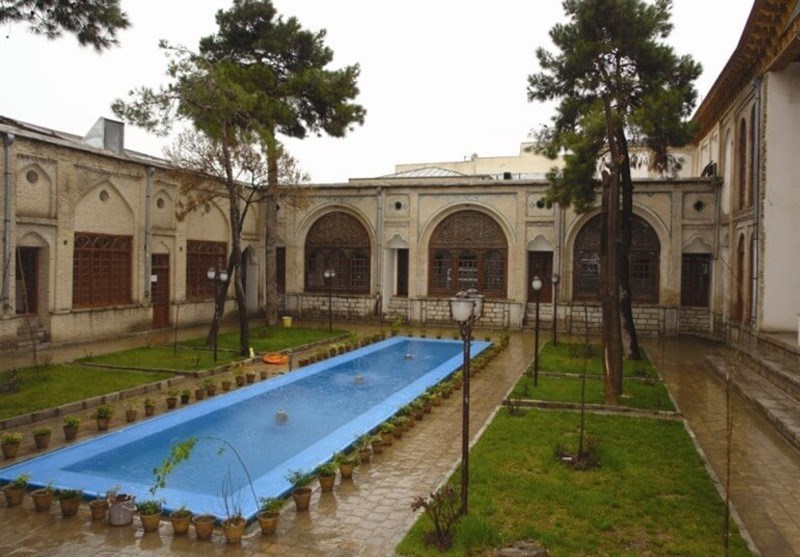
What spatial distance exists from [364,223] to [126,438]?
16304 millimetres

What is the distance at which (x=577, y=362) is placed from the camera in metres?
15.2

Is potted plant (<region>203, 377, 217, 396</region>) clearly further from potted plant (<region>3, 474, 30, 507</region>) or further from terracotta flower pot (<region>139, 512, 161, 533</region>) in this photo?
terracotta flower pot (<region>139, 512, 161, 533</region>)

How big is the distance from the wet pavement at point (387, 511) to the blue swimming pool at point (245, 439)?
66 centimetres

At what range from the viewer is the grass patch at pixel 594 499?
5695 mm

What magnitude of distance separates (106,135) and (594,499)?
17.8m

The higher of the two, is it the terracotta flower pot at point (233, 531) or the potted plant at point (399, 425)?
the potted plant at point (399, 425)

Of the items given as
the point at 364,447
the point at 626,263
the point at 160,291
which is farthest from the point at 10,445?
the point at 626,263

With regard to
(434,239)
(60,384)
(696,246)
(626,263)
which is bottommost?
(60,384)

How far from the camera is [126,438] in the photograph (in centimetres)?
912

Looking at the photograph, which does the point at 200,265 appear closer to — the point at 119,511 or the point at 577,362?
the point at 577,362

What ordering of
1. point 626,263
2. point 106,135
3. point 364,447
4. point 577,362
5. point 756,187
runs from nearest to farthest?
point 364,447
point 577,362
point 626,263
point 756,187
point 106,135

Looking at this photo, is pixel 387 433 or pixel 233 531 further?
pixel 387 433

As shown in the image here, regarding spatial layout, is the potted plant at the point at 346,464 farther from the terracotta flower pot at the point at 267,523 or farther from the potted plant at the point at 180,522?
the potted plant at the point at 180,522

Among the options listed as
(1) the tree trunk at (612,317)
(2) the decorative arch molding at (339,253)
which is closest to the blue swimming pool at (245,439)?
(1) the tree trunk at (612,317)
